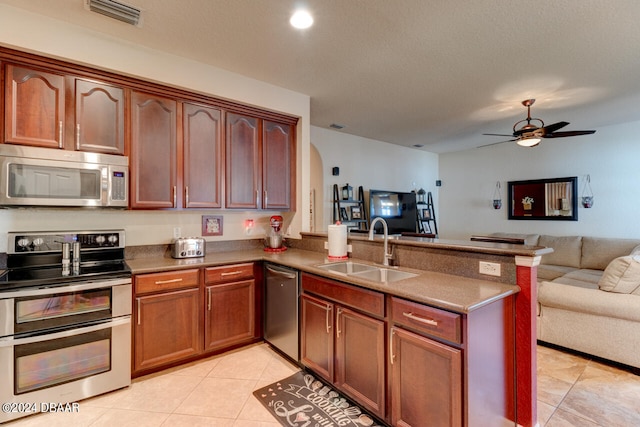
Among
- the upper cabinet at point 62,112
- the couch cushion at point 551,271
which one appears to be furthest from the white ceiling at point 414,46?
the couch cushion at point 551,271

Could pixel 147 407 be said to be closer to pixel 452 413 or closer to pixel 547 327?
pixel 452 413

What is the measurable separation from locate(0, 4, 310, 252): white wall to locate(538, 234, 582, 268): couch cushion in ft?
13.7

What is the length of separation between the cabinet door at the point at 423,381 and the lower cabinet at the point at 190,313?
5.14ft

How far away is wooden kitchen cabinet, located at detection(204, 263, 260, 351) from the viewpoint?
2.64m

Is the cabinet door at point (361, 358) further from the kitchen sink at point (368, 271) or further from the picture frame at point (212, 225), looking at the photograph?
the picture frame at point (212, 225)

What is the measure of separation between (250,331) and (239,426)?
1044mm

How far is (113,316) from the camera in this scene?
7.14 feet

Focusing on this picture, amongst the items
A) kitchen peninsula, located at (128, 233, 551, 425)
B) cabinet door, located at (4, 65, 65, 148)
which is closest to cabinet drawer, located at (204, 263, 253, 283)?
kitchen peninsula, located at (128, 233, 551, 425)

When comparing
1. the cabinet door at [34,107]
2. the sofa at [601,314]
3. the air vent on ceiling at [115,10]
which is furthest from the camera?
the sofa at [601,314]

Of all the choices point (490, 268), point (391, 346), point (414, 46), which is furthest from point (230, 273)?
point (414, 46)

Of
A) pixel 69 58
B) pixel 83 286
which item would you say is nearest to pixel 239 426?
pixel 83 286

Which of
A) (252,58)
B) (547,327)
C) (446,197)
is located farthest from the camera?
(446,197)

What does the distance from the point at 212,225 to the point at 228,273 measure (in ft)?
2.49

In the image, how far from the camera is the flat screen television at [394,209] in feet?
17.7
